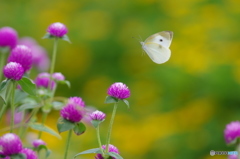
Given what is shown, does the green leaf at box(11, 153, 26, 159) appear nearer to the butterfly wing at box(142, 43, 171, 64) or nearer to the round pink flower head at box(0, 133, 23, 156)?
the round pink flower head at box(0, 133, 23, 156)

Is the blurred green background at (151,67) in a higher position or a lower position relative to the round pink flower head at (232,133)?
higher

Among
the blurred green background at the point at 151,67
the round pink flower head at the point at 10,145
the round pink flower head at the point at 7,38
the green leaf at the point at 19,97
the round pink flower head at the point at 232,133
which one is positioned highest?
the blurred green background at the point at 151,67

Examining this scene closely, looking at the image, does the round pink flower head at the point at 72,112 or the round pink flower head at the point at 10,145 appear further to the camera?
the round pink flower head at the point at 72,112

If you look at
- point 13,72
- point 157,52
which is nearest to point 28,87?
point 13,72

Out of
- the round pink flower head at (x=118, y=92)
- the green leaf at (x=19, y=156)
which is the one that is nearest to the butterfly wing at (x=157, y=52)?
the round pink flower head at (x=118, y=92)

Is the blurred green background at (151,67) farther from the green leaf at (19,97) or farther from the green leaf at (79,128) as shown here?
the green leaf at (79,128)

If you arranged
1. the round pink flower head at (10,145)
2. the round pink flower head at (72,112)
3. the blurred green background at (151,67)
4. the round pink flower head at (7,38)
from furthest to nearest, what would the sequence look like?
the blurred green background at (151,67) → the round pink flower head at (7,38) → the round pink flower head at (72,112) → the round pink flower head at (10,145)
